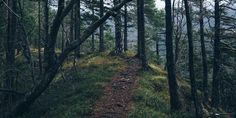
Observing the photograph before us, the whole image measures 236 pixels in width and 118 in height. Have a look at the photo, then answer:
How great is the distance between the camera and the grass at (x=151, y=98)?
21.2m

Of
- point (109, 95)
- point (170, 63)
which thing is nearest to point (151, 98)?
point (109, 95)

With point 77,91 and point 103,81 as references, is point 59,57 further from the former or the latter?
point 103,81

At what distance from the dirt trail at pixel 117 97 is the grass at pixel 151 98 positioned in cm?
49

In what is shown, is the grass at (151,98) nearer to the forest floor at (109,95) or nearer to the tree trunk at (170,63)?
the forest floor at (109,95)

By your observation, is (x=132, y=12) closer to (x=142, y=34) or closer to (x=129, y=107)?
(x=142, y=34)

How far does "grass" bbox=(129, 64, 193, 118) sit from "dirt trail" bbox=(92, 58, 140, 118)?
19.1 inches

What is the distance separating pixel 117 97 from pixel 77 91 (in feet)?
10.6

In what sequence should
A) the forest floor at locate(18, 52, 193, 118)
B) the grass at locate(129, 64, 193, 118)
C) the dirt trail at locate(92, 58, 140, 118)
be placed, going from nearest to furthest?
the dirt trail at locate(92, 58, 140, 118), the grass at locate(129, 64, 193, 118), the forest floor at locate(18, 52, 193, 118)

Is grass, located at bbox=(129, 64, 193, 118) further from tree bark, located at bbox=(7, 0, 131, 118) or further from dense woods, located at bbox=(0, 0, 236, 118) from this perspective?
tree bark, located at bbox=(7, 0, 131, 118)

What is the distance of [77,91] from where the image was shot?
2527cm

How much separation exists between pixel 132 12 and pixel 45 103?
27594 mm

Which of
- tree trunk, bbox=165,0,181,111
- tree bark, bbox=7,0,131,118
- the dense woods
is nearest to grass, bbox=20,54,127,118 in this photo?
the dense woods

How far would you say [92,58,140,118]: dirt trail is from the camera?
2091cm

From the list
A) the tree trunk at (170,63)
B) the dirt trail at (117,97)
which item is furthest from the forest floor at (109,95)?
the tree trunk at (170,63)
